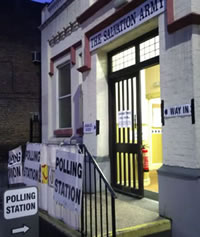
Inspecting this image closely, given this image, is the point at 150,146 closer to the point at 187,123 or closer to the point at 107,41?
the point at 107,41

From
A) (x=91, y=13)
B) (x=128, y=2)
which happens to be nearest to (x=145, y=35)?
(x=128, y=2)

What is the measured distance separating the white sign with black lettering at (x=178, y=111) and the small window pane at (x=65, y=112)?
484 centimetres

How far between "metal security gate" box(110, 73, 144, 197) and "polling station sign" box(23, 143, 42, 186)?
177 cm

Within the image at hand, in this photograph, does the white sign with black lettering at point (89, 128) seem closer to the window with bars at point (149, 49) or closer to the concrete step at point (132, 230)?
the window with bars at point (149, 49)

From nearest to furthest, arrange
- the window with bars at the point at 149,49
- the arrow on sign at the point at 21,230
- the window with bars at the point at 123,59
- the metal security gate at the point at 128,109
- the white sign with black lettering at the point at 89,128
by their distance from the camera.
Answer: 1. the arrow on sign at the point at 21,230
2. the window with bars at the point at 149,49
3. the metal security gate at the point at 128,109
4. the window with bars at the point at 123,59
5. the white sign with black lettering at the point at 89,128

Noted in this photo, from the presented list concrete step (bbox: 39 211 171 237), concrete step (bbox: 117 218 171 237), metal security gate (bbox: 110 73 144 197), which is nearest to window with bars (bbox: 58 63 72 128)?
metal security gate (bbox: 110 73 144 197)

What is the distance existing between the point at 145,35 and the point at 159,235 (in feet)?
11.5

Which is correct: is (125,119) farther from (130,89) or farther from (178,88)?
(178,88)

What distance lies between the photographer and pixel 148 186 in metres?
7.14

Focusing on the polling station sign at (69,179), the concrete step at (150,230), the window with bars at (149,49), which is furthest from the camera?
the window with bars at (149,49)

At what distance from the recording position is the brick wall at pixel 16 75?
37.6 feet

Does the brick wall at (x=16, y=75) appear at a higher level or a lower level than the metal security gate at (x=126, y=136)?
higher

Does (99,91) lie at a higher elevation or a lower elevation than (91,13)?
lower

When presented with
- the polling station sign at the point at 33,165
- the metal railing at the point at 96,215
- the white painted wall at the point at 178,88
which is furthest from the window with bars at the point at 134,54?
the polling station sign at the point at 33,165
